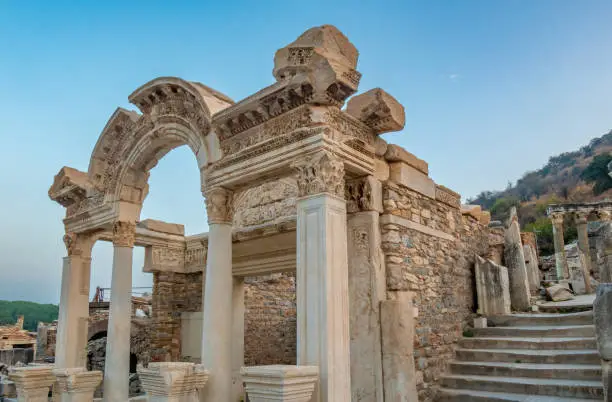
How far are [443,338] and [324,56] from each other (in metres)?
4.62

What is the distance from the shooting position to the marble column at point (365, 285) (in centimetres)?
595

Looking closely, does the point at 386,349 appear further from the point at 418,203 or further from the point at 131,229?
the point at 131,229

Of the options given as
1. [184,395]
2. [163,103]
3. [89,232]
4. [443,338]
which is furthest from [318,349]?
[89,232]

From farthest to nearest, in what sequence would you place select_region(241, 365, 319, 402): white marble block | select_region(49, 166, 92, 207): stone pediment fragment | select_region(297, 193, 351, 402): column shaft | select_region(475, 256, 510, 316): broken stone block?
1. select_region(49, 166, 92, 207): stone pediment fragment
2. select_region(475, 256, 510, 316): broken stone block
3. select_region(297, 193, 351, 402): column shaft
4. select_region(241, 365, 319, 402): white marble block

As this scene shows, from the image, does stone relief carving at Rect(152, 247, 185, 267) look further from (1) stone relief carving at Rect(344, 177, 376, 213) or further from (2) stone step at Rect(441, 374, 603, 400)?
(2) stone step at Rect(441, 374, 603, 400)

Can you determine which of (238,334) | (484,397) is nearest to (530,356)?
(484,397)

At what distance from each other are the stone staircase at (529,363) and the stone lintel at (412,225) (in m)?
1.73

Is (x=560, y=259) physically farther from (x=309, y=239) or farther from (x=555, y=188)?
(x=555, y=188)

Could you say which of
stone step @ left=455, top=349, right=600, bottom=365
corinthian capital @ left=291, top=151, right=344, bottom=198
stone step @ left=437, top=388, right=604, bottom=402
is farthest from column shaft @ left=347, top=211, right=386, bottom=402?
stone step @ left=455, top=349, right=600, bottom=365

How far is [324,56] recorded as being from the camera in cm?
541

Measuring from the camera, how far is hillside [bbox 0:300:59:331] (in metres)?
47.3

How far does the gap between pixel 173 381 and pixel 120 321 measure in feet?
10.2

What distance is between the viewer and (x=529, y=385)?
6.14m

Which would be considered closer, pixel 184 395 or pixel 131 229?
pixel 184 395
